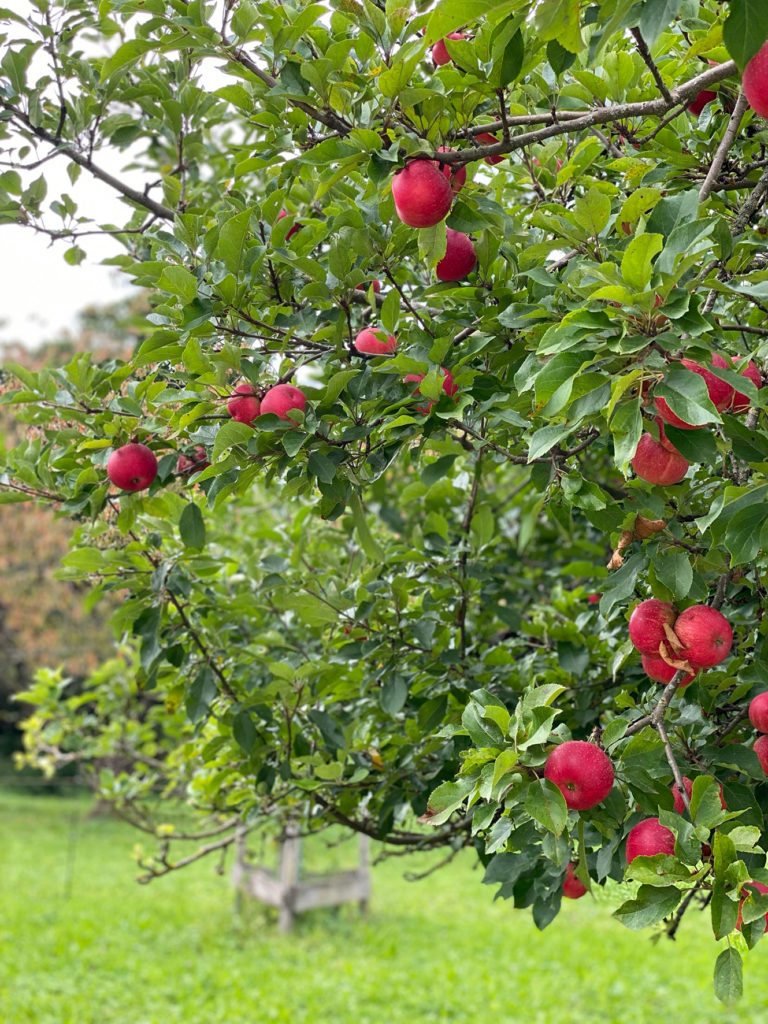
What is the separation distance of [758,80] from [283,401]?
0.86 metres

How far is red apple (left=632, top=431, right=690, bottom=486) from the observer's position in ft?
4.60

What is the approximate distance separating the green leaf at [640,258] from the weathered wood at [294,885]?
6973mm

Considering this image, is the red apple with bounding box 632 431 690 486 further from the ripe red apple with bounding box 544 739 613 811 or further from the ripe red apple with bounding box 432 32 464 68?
the ripe red apple with bounding box 432 32 464 68

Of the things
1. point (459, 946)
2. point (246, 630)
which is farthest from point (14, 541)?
point (246, 630)

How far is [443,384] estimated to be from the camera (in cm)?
158

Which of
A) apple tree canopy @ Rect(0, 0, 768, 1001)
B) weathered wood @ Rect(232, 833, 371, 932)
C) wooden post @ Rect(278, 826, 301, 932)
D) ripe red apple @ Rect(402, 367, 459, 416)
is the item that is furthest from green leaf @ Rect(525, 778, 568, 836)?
wooden post @ Rect(278, 826, 301, 932)

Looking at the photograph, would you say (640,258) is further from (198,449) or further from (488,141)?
(198,449)

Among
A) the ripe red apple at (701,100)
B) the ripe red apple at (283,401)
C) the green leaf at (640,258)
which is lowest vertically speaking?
the ripe red apple at (283,401)

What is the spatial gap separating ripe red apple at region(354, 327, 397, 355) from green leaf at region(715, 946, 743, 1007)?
3.65 ft

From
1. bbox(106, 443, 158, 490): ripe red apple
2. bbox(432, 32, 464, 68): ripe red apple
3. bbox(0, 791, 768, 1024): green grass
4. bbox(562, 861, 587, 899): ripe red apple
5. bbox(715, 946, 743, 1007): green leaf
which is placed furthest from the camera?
bbox(0, 791, 768, 1024): green grass

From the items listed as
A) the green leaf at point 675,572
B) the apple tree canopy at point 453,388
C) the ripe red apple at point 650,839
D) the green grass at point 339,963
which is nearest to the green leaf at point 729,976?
the apple tree canopy at point 453,388

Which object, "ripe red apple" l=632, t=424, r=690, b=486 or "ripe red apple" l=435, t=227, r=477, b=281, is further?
"ripe red apple" l=435, t=227, r=477, b=281

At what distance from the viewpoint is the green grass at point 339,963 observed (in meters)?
5.65

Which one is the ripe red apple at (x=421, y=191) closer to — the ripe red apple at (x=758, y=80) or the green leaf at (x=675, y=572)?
the ripe red apple at (x=758, y=80)
